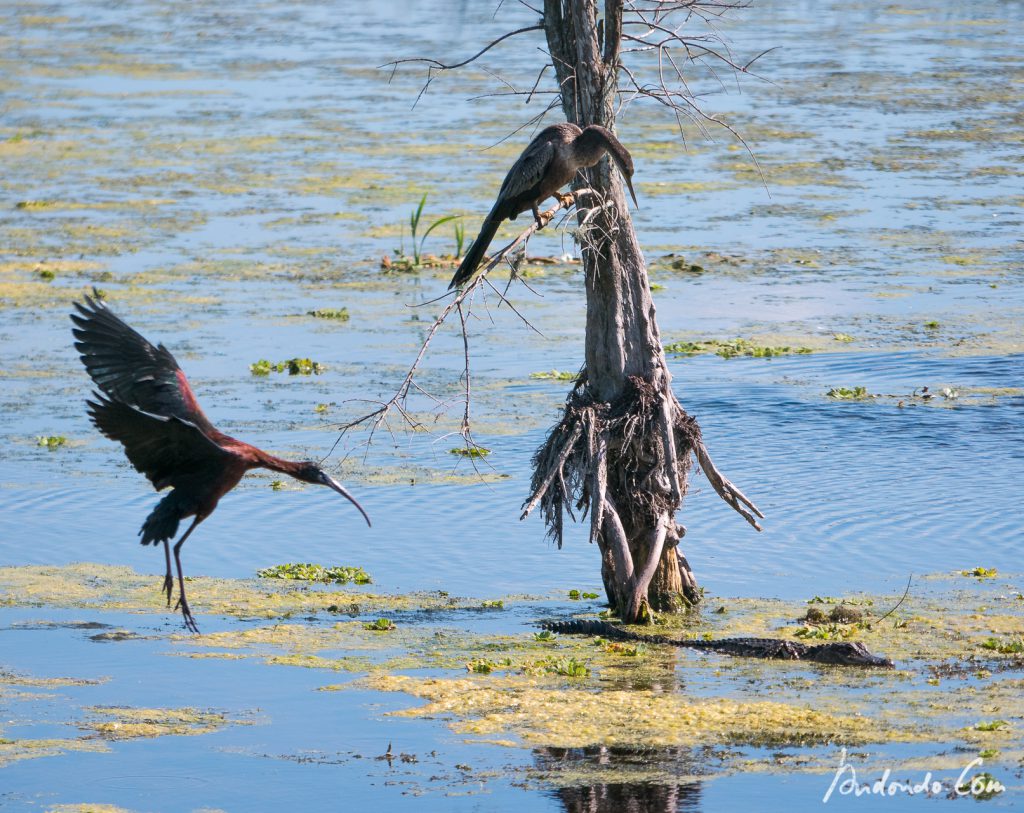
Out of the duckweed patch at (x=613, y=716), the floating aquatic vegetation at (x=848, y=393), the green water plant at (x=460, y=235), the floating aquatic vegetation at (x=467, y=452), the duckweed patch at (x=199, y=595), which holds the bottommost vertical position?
the duckweed patch at (x=613, y=716)

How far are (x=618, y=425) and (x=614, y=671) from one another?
1.36m

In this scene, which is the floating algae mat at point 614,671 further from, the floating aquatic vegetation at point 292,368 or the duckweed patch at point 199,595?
the floating aquatic vegetation at point 292,368

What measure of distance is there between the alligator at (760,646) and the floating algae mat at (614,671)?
0.21ft

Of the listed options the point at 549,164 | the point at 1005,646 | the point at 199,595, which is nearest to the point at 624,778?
the point at 1005,646

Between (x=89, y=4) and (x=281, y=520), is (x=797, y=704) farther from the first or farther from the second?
(x=89, y=4)

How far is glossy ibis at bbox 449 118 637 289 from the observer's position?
7719 millimetres

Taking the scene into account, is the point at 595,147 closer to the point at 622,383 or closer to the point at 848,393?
the point at 622,383

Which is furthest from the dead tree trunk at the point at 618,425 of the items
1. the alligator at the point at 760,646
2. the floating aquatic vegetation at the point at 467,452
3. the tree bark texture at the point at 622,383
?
the floating aquatic vegetation at the point at 467,452

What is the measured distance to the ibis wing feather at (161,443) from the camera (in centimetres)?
602

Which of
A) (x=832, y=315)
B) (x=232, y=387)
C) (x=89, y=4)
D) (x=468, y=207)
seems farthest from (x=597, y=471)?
(x=89, y=4)

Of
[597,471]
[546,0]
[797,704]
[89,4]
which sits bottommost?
[797,704]

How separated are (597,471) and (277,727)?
2211 millimetres

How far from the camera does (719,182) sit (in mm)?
19141

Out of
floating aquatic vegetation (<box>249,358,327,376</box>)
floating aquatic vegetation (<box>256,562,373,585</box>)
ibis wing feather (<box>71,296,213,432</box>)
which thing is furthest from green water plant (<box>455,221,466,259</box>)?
ibis wing feather (<box>71,296,213,432</box>)
